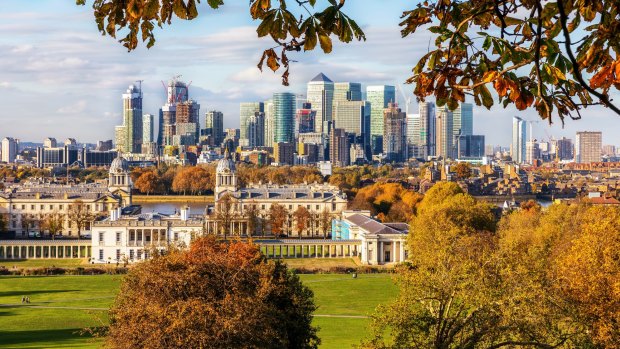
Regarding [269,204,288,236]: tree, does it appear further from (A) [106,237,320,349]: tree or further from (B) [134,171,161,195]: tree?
(A) [106,237,320,349]: tree

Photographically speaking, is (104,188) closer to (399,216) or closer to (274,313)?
(399,216)

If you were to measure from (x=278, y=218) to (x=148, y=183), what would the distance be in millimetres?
44861

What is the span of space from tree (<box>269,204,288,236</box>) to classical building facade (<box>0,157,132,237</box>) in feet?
43.2

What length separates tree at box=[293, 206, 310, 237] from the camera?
77.5 m

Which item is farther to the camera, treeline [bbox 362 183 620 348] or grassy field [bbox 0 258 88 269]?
grassy field [bbox 0 258 88 269]

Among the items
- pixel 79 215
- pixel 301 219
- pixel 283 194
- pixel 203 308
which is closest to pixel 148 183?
pixel 283 194

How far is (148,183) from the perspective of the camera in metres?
119

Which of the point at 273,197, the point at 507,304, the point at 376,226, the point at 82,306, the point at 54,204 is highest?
the point at 507,304

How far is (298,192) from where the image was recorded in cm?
8844

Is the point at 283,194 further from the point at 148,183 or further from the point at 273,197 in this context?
the point at 148,183

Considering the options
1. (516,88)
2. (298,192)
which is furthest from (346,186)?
(516,88)

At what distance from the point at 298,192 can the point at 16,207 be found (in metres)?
24.9

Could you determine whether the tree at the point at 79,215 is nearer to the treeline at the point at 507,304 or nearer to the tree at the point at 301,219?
the tree at the point at 301,219

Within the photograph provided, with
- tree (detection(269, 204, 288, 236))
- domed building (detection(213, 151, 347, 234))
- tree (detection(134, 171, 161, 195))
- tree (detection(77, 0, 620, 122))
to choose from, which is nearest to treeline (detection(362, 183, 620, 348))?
tree (detection(77, 0, 620, 122))
